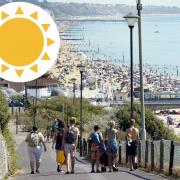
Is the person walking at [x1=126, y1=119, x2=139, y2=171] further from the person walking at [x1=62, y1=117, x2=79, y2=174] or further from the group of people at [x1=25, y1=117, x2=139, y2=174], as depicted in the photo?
the person walking at [x1=62, y1=117, x2=79, y2=174]

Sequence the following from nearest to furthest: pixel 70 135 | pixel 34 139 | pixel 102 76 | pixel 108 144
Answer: pixel 70 135
pixel 34 139
pixel 108 144
pixel 102 76

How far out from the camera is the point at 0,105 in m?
15.4

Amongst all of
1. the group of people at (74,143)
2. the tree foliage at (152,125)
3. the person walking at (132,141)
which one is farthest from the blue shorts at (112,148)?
the tree foliage at (152,125)

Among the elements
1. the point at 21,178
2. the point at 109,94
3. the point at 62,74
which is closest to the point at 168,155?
the point at 21,178

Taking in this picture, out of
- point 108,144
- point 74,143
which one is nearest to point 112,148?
point 108,144

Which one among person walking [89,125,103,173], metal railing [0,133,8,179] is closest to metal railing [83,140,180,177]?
person walking [89,125,103,173]

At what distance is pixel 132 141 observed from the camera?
50.3ft

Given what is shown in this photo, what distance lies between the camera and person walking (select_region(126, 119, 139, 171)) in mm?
15203

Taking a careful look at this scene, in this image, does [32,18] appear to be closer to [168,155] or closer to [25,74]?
[25,74]

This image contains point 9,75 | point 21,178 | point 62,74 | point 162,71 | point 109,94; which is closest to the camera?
point 9,75

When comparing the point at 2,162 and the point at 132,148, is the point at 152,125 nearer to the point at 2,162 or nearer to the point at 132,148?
the point at 132,148

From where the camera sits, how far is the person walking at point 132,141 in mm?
15203

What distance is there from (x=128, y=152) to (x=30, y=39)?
5297 mm

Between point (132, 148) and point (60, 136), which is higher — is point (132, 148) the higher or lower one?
the lower one
